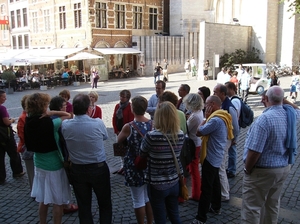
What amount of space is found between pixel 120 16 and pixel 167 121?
84.5 feet

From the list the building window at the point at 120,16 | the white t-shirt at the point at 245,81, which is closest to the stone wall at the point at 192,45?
the building window at the point at 120,16

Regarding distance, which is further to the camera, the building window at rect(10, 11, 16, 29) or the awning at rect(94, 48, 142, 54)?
the building window at rect(10, 11, 16, 29)

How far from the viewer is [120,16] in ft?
89.0

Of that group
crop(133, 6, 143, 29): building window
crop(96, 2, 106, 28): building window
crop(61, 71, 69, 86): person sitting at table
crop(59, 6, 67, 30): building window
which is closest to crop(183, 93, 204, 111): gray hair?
crop(61, 71, 69, 86): person sitting at table

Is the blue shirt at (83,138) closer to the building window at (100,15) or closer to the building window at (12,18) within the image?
the building window at (100,15)

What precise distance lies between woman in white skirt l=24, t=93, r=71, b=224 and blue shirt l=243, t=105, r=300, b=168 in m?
1.98

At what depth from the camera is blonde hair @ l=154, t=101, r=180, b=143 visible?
288 centimetres

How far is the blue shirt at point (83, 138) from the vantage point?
10.3 feet

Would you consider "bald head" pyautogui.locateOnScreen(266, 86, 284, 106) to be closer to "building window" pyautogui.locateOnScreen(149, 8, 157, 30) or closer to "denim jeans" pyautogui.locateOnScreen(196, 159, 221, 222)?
"denim jeans" pyautogui.locateOnScreen(196, 159, 221, 222)

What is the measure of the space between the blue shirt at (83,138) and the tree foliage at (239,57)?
2357cm

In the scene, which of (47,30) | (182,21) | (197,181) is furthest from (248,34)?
(197,181)

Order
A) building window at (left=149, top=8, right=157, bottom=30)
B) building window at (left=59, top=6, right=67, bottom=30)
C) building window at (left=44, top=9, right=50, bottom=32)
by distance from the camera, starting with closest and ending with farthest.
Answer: building window at (left=59, top=6, right=67, bottom=30) < building window at (left=44, top=9, right=50, bottom=32) < building window at (left=149, top=8, right=157, bottom=30)

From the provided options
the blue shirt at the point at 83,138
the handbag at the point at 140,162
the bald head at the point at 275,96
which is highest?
the bald head at the point at 275,96

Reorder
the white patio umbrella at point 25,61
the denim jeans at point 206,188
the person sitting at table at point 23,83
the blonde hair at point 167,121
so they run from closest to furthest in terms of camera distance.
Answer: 1. the blonde hair at point 167,121
2. the denim jeans at point 206,188
3. the person sitting at table at point 23,83
4. the white patio umbrella at point 25,61
